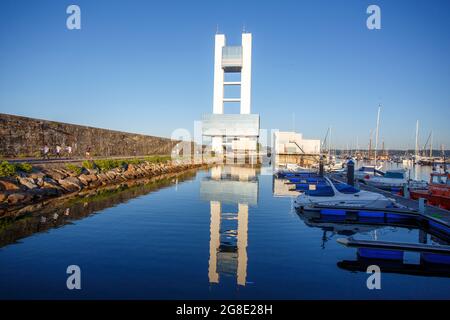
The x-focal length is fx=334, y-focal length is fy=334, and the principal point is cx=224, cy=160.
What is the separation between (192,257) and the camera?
9641 mm

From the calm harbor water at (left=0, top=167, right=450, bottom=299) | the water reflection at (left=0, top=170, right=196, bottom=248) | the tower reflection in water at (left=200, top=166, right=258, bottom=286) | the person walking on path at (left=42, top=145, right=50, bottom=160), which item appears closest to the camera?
the calm harbor water at (left=0, top=167, right=450, bottom=299)

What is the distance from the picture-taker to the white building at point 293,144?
79.5 m

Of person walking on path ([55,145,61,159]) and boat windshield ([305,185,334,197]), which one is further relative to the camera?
person walking on path ([55,145,61,159])

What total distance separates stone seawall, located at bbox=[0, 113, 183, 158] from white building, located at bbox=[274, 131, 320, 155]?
36288 millimetres

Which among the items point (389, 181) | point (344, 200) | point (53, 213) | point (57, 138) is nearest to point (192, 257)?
point (53, 213)

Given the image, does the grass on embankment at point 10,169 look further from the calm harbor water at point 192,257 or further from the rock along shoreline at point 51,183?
the calm harbor water at point 192,257

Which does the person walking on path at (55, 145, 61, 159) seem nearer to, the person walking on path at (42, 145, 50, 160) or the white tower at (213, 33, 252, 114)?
the person walking on path at (42, 145, 50, 160)

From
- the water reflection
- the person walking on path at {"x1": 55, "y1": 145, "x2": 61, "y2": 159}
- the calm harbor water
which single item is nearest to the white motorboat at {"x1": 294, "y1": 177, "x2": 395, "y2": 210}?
the calm harbor water

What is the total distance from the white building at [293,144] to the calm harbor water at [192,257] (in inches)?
2523

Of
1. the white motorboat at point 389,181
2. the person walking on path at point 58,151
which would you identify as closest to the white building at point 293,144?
the white motorboat at point 389,181

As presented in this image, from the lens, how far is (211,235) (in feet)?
40.2

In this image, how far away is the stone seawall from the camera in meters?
25.5
